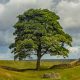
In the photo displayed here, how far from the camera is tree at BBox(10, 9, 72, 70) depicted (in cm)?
8231

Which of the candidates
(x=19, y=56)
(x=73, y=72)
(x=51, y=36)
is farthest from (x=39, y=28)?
(x=73, y=72)

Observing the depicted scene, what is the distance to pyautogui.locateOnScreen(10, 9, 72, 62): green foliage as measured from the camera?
8231cm

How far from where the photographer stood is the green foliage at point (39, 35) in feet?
270

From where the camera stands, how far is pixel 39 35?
84312 mm

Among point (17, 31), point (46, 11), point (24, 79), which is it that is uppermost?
point (46, 11)

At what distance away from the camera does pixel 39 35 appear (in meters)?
84.3

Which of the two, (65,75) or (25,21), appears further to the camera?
(25,21)

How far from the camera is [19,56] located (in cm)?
8594

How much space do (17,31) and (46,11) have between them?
9.10 m

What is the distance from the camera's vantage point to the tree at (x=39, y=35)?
3241 inches

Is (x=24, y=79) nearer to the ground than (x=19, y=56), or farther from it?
nearer to the ground

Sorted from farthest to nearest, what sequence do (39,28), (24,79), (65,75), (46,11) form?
1. (46,11)
2. (39,28)
3. (65,75)
4. (24,79)

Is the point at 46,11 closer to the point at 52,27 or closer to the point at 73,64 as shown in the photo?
the point at 52,27

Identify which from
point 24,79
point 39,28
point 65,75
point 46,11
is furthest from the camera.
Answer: point 46,11
